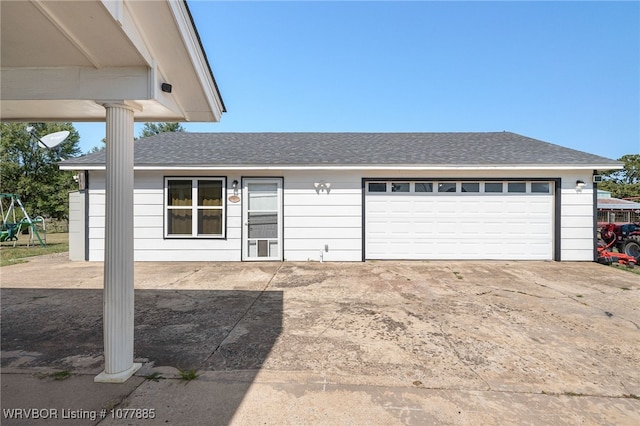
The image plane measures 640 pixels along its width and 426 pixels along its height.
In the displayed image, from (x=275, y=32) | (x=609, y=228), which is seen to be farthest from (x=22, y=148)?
(x=609, y=228)

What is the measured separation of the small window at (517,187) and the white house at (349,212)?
26mm

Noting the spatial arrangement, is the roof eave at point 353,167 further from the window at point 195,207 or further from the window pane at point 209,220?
the window pane at point 209,220

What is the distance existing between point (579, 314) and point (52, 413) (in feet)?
18.8

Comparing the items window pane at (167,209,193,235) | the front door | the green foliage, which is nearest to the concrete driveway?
the front door

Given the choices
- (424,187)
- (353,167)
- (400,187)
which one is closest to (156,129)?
(353,167)

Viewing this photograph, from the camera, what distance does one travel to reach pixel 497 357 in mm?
2875

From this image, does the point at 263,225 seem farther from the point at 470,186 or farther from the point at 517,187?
the point at 517,187

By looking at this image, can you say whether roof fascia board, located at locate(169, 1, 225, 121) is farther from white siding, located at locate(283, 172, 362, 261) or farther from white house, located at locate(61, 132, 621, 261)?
white siding, located at locate(283, 172, 362, 261)

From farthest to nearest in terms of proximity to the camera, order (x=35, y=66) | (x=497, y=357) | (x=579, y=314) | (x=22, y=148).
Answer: (x=22, y=148) < (x=579, y=314) < (x=497, y=357) < (x=35, y=66)

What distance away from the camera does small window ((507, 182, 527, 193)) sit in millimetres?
7828

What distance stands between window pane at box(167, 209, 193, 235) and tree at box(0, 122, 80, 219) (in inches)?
984

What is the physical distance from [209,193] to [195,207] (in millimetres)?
511

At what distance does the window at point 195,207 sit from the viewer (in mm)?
7766

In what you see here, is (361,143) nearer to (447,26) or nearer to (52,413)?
(447,26)
